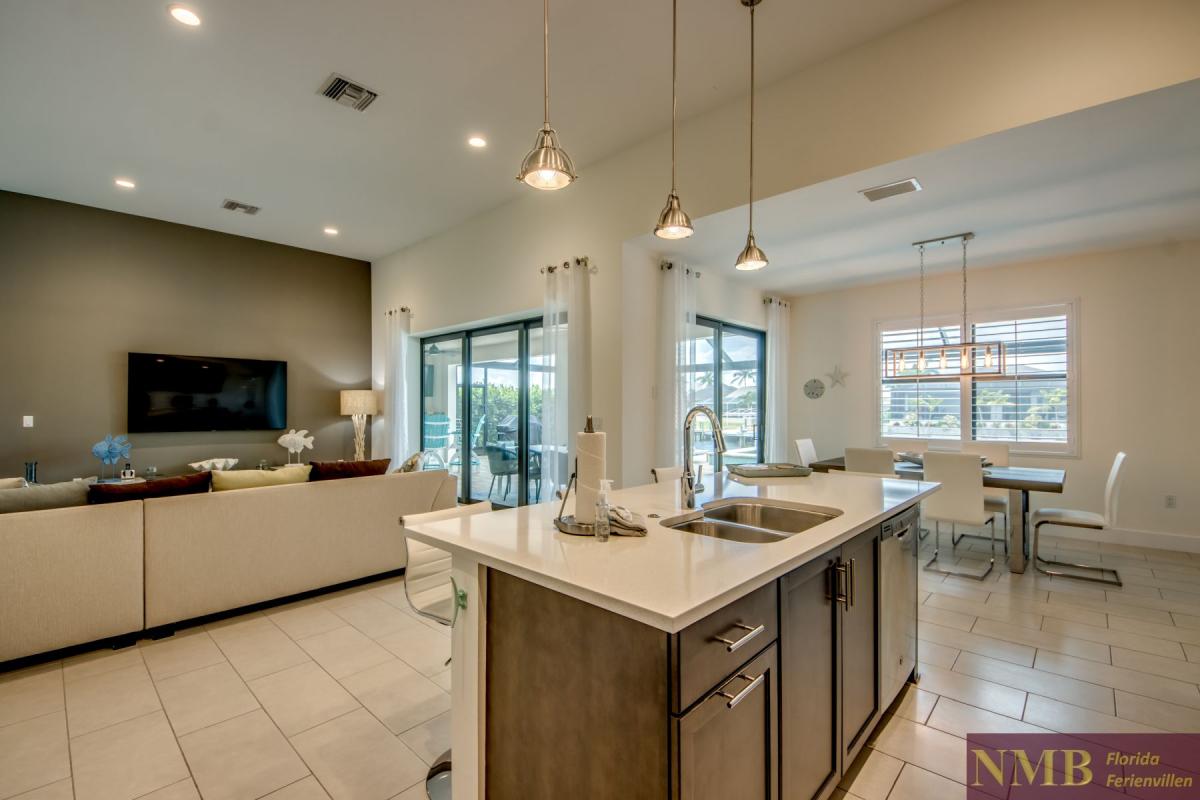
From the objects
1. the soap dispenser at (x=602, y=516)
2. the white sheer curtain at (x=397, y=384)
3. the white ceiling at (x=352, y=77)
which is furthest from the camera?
the white sheer curtain at (x=397, y=384)

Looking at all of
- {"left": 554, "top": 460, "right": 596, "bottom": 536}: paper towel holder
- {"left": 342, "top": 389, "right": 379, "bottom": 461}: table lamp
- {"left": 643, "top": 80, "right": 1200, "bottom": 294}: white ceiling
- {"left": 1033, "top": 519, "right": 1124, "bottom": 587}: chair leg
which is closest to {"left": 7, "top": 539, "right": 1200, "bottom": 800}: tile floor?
{"left": 1033, "top": 519, "right": 1124, "bottom": 587}: chair leg

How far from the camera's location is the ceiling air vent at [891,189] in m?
3.12

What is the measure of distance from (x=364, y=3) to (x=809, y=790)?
3845 mm

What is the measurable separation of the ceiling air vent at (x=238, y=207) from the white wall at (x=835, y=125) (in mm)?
2254

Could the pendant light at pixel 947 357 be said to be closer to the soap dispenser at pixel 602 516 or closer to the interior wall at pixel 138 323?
the soap dispenser at pixel 602 516

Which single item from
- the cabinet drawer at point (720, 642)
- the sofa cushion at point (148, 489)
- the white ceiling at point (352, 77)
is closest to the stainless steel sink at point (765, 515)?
the cabinet drawer at point (720, 642)

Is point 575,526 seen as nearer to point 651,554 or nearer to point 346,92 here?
point 651,554

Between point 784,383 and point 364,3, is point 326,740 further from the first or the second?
point 784,383

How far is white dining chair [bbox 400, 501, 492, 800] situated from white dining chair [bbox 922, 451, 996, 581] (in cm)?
362

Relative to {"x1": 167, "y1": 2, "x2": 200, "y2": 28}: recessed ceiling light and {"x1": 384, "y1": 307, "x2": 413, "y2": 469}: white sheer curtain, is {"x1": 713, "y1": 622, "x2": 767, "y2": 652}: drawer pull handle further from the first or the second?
{"x1": 384, "y1": 307, "x2": 413, "y2": 469}: white sheer curtain

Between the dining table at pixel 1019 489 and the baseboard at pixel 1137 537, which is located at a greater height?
the dining table at pixel 1019 489

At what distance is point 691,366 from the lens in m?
4.55

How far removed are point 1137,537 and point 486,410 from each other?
6453 mm

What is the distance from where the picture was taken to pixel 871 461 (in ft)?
14.7
